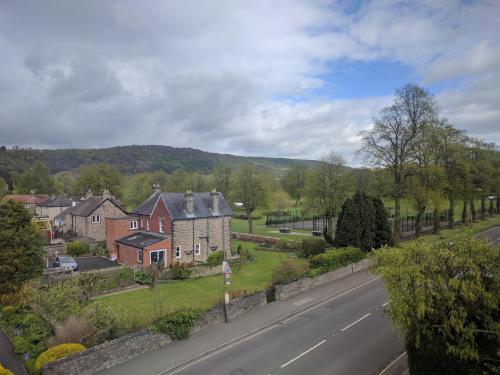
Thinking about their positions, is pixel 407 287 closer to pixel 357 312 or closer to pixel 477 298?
pixel 477 298

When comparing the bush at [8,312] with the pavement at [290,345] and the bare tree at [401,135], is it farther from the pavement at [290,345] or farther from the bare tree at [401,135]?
the bare tree at [401,135]

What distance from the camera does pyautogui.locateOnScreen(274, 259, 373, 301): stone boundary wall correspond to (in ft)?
74.2

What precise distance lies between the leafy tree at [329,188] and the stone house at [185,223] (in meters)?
11.7

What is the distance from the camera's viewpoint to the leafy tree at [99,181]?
9125 centimetres

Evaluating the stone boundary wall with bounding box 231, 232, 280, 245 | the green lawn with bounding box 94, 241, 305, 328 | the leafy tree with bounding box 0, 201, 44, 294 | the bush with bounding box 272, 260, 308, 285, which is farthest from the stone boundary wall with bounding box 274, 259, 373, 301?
the stone boundary wall with bounding box 231, 232, 280, 245

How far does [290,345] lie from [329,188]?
94.0 ft

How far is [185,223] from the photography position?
35.4 metres

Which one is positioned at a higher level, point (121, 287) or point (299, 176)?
point (299, 176)

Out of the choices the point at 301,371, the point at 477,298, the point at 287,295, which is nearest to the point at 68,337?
the point at 301,371

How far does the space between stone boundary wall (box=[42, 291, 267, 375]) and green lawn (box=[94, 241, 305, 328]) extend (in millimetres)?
1594

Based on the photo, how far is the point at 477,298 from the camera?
1035cm

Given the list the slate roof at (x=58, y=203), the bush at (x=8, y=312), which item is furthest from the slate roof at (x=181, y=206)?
the slate roof at (x=58, y=203)

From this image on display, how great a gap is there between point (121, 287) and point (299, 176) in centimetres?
8213

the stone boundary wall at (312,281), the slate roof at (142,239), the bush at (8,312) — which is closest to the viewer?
the bush at (8,312)
